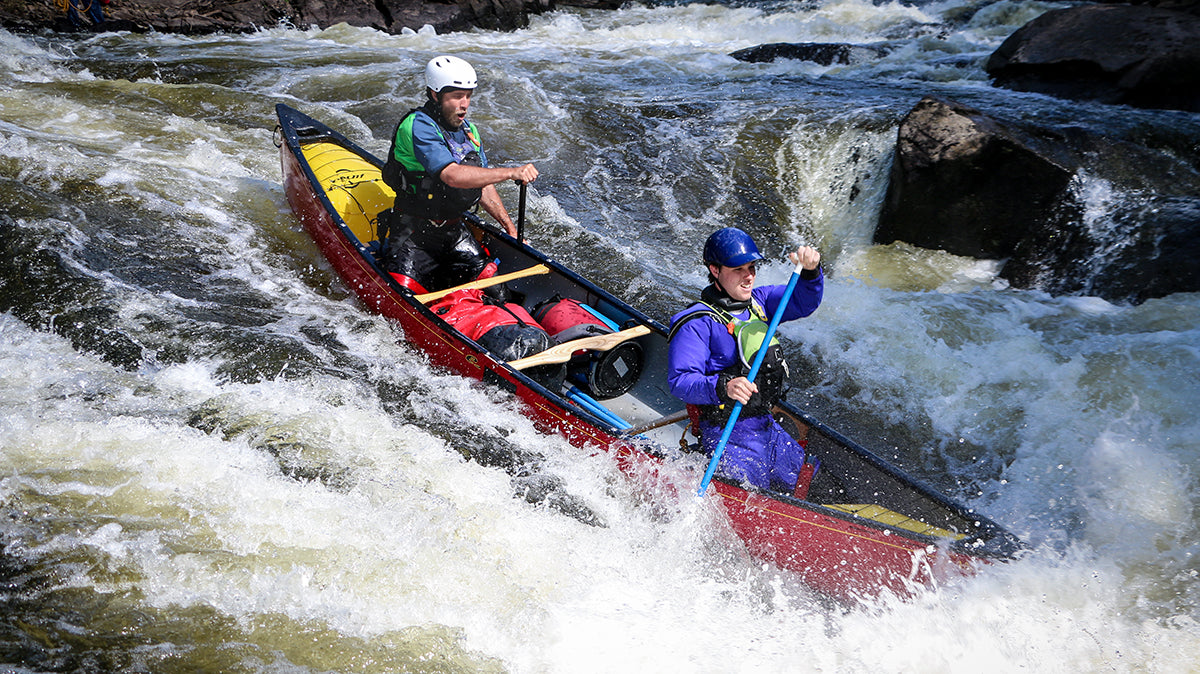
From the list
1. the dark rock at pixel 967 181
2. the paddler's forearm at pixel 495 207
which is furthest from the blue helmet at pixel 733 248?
the dark rock at pixel 967 181

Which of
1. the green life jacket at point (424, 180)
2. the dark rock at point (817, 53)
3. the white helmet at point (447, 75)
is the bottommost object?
the green life jacket at point (424, 180)

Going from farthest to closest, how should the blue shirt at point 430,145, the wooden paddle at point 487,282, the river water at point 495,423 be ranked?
the wooden paddle at point 487,282 → the blue shirt at point 430,145 → the river water at point 495,423

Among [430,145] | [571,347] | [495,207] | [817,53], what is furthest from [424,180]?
[817,53]

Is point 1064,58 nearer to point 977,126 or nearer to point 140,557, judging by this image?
point 977,126

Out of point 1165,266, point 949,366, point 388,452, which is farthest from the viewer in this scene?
point 1165,266

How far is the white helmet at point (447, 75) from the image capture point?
5.30 m

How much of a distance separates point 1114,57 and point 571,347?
788cm

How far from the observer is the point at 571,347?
189 inches

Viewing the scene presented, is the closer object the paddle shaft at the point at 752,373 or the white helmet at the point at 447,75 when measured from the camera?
the paddle shaft at the point at 752,373

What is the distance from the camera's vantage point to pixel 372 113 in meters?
10.2

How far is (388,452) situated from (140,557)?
138 cm

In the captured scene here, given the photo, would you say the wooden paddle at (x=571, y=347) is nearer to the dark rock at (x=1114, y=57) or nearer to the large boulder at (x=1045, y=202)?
the large boulder at (x=1045, y=202)

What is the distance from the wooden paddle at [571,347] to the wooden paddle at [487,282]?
946 millimetres

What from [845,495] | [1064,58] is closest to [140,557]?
[845,495]
